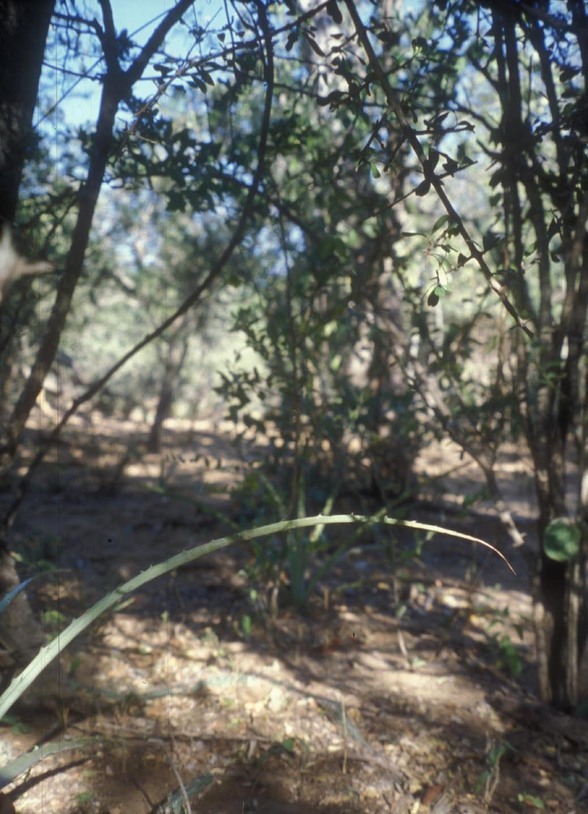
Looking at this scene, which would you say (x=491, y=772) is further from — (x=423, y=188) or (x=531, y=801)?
(x=423, y=188)

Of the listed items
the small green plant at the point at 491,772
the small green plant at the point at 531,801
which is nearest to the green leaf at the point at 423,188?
the small green plant at the point at 491,772

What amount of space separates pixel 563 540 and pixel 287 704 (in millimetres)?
1361

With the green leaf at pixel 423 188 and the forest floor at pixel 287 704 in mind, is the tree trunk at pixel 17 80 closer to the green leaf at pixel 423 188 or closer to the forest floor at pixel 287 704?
the green leaf at pixel 423 188

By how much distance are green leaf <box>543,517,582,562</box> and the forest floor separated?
631mm

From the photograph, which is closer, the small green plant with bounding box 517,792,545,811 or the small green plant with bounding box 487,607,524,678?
the small green plant with bounding box 517,792,545,811

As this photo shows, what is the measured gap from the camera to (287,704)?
3182 millimetres

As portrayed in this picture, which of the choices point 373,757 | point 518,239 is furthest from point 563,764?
point 518,239

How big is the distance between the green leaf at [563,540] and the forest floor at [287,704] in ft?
2.07

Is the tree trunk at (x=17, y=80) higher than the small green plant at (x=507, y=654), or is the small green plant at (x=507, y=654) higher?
the tree trunk at (x=17, y=80)

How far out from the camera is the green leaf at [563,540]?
2930mm

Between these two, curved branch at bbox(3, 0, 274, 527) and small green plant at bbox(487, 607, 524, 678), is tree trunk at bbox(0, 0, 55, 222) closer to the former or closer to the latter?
curved branch at bbox(3, 0, 274, 527)

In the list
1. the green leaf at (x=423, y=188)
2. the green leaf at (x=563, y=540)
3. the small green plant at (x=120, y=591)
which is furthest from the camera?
the green leaf at (x=563, y=540)

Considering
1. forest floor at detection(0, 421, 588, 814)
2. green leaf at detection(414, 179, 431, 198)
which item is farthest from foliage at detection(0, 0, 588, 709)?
forest floor at detection(0, 421, 588, 814)

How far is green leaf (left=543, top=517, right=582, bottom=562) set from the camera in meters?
2.93
